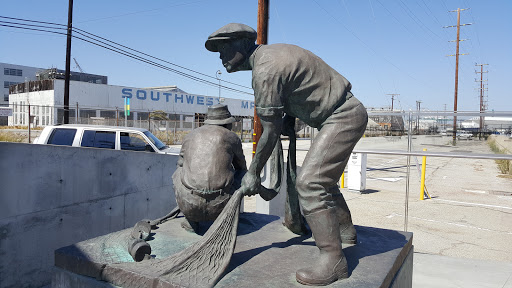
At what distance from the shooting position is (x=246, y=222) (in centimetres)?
443

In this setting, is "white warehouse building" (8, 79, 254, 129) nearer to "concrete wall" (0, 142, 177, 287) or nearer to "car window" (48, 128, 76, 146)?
"car window" (48, 128, 76, 146)

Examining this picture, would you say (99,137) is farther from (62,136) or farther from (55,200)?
(55,200)

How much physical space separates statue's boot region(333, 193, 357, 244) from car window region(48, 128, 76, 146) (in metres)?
7.63

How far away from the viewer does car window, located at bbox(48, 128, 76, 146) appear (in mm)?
9102

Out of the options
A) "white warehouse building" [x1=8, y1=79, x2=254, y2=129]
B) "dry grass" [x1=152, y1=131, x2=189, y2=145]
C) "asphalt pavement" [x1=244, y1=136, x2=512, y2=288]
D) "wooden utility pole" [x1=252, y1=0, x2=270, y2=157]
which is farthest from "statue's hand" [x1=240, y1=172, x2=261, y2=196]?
"white warehouse building" [x1=8, y1=79, x2=254, y2=129]

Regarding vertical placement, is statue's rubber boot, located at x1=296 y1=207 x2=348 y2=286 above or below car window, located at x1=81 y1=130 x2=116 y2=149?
below

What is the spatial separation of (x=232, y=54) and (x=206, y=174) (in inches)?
47.4

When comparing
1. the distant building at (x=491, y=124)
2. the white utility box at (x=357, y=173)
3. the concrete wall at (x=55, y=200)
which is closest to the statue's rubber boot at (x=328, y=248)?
the concrete wall at (x=55, y=200)

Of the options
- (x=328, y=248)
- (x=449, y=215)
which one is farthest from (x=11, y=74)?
(x=328, y=248)

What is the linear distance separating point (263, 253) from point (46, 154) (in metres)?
2.77

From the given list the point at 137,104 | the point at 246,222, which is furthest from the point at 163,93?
the point at 246,222

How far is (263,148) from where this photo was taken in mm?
2924

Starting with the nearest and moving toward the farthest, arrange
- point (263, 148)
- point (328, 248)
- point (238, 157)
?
point (328, 248) < point (263, 148) < point (238, 157)

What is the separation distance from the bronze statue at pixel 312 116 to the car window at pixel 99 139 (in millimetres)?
7084
